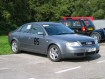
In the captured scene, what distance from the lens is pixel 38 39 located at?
40.7 feet

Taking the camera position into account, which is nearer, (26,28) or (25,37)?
(25,37)

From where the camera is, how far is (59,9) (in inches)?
1662

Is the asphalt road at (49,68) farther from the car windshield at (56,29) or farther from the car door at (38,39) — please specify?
the car windshield at (56,29)

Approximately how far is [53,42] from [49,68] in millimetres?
1718

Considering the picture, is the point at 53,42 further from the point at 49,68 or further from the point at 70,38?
the point at 49,68

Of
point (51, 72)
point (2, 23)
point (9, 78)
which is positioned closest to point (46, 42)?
point (51, 72)

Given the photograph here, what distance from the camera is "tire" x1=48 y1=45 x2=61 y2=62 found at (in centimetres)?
1143

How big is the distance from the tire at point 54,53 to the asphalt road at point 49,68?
7.5 inches

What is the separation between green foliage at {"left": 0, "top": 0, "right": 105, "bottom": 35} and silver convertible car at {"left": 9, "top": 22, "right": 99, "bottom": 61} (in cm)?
2028

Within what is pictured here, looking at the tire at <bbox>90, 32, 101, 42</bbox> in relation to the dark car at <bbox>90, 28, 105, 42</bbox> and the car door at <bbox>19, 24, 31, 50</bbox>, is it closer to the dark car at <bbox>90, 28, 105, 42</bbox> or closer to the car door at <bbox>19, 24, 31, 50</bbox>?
the dark car at <bbox>90, 28, 105, 42</bbox>

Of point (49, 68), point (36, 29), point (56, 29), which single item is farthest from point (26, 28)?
point (49, 68)

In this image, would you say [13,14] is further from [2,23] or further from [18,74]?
[18,74]

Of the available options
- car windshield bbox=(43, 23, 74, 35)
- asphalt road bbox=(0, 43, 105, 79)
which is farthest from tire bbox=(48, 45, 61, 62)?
car windshield bbox=(43, 23, 74, 35)

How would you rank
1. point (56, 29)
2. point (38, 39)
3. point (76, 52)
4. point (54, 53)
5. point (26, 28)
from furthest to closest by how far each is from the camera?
point (26, 28) < point (56, 29) < point (38, 39) < point (54, 53) < point (76, 52)
